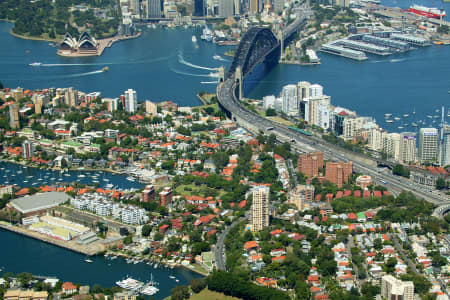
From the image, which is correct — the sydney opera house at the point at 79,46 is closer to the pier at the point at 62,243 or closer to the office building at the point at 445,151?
the office building at the point at 445,151

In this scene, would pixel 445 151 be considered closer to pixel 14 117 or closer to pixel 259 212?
pixel 259 212

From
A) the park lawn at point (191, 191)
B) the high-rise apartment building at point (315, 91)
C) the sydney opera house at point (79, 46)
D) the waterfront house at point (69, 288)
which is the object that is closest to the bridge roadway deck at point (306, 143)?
the high-rise apartment building at point (315, 91)

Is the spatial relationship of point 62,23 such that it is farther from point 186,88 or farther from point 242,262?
point 242,262

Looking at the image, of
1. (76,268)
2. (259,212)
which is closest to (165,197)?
(259,212)

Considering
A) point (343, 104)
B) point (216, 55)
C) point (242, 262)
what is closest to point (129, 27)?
point (216, 55)

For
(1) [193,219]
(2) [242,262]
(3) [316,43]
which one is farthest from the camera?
(3) [316,43]
